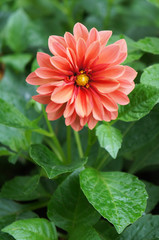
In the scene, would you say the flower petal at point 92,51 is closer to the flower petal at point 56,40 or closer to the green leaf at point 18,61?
the flower petal at point 56,40

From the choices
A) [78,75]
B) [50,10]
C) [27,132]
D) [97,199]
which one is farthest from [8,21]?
[97,199]

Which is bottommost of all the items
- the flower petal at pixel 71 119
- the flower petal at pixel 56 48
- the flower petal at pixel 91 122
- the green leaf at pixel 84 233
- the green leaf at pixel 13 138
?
the green leaf at pixel 84 233

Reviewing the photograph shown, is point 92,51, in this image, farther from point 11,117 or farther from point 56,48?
point 11,117

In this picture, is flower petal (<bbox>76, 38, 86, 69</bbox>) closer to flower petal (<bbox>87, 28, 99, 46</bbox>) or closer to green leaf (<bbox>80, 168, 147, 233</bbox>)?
flower petal (<bbox>87, 28, 99, 46</bbox>)

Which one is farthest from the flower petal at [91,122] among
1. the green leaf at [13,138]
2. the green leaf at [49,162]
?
the green leaf at [13,138]

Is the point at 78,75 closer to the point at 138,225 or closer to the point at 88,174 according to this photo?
the point at 88,174

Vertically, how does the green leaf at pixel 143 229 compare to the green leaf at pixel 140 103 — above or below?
below

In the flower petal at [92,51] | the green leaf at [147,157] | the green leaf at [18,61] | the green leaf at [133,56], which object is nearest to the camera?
the flower petal at [92,51]
